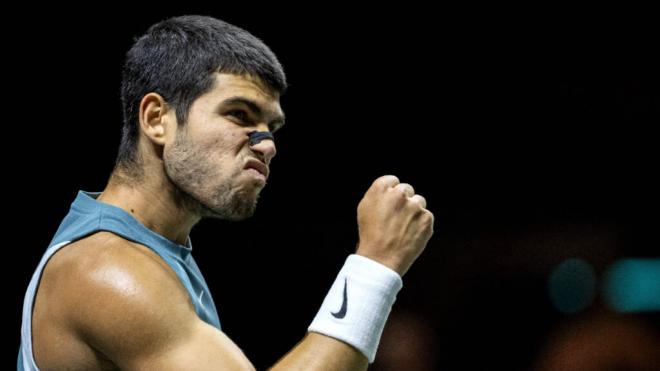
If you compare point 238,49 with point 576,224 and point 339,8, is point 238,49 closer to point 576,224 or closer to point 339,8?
point 339,8

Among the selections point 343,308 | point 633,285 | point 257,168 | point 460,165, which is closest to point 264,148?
point 257,168

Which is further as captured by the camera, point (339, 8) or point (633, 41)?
point (633, 41)

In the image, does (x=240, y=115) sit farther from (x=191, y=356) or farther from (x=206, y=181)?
(x=191, y=356)

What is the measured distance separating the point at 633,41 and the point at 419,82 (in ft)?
3.29

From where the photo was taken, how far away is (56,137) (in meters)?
2.88

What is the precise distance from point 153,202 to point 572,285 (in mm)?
2664

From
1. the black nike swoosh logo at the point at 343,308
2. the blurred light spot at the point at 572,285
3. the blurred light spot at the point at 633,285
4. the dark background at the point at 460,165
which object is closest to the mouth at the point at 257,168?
the black nike swoosh logo at the point at 343,308

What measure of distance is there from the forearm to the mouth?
11.9 inches

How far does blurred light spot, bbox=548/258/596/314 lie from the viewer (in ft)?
11.5

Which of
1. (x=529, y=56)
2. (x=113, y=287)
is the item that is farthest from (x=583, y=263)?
(x=113, y=287)

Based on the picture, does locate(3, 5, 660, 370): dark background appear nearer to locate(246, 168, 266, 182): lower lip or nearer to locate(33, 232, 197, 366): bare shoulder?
locate(246, 168, 266, 182): lower lip

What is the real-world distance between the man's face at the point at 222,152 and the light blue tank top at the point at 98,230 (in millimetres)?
100

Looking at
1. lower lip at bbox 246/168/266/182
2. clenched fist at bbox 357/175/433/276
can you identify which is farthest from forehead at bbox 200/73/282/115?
clenched fist at bbox 357/175/433/276

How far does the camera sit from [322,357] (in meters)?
1.06
